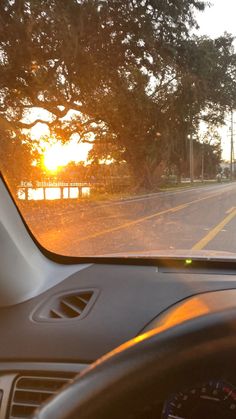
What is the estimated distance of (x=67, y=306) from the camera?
131 inches

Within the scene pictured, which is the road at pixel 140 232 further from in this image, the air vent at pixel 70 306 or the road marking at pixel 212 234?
the air vent at pixel 70 306

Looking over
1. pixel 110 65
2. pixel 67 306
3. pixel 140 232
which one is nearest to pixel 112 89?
pixel 110 65

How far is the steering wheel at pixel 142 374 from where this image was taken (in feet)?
4.53

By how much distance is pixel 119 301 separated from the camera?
3.17 metres

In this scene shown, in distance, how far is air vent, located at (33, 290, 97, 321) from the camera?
126 inches

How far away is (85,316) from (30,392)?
564mm

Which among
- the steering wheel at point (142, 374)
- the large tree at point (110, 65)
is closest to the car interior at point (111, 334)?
the steering wheel at point (142, 374)

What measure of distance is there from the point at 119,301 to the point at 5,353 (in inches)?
25.4

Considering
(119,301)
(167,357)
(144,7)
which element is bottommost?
(119,301)

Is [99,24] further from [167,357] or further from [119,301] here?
[167,357]

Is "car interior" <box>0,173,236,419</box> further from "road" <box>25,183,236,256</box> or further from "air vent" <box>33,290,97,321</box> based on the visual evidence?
"road" <box>25,183,236,256</box>

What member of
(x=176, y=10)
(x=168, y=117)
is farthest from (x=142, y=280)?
(x=168, y=117)

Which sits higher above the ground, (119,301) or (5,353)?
(119,301)

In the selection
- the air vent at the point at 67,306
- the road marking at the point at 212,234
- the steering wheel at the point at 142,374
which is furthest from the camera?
the road marking at the point at 212,234
